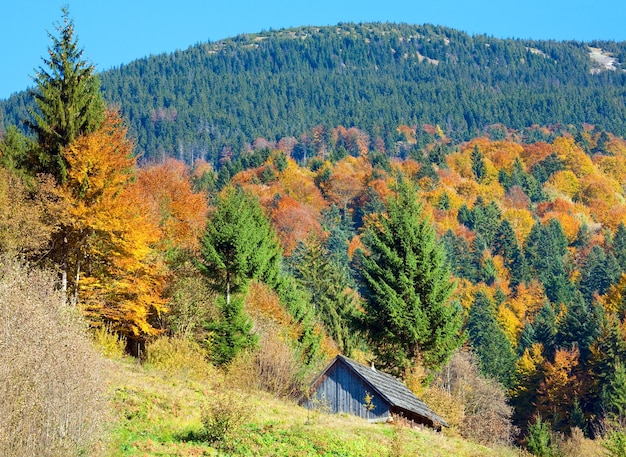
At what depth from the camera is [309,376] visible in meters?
36.9

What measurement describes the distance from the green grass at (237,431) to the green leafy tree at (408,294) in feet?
24.8

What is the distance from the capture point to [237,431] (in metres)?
20.9

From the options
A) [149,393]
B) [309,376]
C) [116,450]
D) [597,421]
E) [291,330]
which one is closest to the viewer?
[116,450]

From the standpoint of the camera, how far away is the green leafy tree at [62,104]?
3184 cm

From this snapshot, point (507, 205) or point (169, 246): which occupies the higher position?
point (507, 205)

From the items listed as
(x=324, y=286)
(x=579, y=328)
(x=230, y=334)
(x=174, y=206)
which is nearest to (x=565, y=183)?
(x=579, y=328)

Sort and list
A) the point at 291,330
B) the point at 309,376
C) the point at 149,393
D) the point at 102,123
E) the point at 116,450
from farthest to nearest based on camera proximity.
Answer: the point at 291,330, the point at 309,376, the point at 102,123, the point at 149,393, the point at 116,450

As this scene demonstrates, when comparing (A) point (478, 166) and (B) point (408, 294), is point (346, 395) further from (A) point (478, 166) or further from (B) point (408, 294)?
(A) point (478, 166)

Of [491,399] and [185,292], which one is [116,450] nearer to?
[185,292]

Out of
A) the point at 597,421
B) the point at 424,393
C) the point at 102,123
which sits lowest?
the point at 597,421

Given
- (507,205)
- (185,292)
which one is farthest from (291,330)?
(507,205)

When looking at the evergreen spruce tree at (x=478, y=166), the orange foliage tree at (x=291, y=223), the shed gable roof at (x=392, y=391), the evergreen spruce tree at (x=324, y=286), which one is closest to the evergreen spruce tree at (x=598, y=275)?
the orange foliage tree at (x=291, y=223)

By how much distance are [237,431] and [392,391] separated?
12.2 metres

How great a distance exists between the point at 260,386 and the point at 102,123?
1278 centimetres
